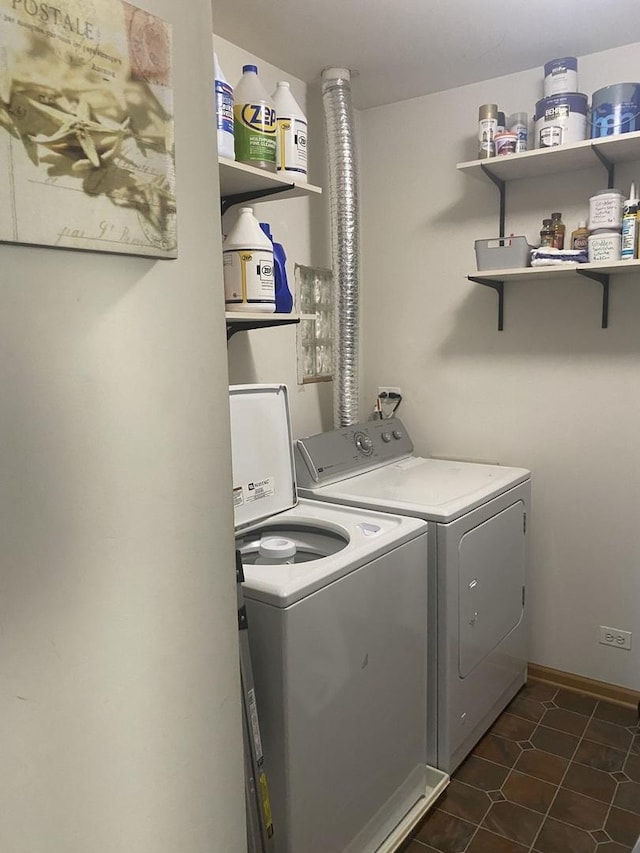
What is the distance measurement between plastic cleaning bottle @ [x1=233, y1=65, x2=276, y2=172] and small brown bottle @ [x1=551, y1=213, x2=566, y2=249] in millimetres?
1129

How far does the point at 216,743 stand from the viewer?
0.97 m

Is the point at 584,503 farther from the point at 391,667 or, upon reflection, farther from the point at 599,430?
the point at 391,667

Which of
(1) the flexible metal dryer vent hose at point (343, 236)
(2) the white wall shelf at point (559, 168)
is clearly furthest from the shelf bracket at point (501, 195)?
(1) the flexible metal dryer vent hose at point (343, 236)

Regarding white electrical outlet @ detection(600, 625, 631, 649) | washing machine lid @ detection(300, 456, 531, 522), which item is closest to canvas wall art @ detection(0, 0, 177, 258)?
washing machine lid @ detection(300, 456, 531, 522)

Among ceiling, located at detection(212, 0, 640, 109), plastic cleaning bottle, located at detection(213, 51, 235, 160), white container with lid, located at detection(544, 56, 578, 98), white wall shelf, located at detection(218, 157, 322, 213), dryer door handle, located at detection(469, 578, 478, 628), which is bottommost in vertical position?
dryer door handle, located at detection(469, 578, 478, 628)

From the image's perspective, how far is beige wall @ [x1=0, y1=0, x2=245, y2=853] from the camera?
71 cm

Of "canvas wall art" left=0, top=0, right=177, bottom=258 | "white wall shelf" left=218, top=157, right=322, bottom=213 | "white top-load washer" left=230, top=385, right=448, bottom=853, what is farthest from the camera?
"white wall shelf" left=218, top=157, right=322, bottom=213

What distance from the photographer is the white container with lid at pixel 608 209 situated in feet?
7.00

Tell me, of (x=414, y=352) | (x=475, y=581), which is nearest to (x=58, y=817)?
(x=475, y=581)

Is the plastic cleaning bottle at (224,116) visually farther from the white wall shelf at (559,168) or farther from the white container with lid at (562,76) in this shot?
the white container with lid at (562,76)

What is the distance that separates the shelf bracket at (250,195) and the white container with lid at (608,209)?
1.04 m

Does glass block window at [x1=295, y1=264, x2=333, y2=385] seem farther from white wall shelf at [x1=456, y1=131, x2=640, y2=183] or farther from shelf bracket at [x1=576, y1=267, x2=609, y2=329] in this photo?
shelf bracket at [x1=576, y1=267, x2=609, y2=329]

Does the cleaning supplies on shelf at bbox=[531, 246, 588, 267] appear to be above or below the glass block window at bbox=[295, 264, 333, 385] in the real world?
above

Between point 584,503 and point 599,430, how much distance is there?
0.29 meters
